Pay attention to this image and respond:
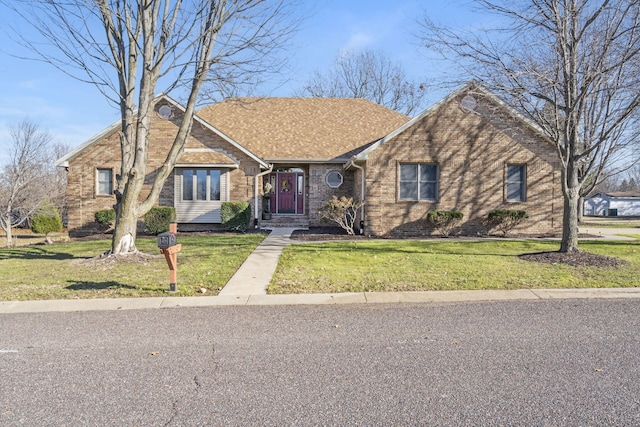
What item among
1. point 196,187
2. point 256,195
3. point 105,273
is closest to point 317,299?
point 105,273

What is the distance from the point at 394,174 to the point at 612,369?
38.8 ft

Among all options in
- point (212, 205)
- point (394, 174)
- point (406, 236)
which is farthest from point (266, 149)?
point (406, 236)

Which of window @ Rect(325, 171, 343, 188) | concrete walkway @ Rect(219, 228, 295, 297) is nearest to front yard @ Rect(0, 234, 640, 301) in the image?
concrete walkway @ Rect(219, 228, 295, 297)

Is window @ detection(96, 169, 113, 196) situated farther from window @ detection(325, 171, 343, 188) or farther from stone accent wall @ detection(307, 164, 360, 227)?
window @ detection(325, 171, 343, 188)

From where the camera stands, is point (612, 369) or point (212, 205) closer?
point (612, 369)

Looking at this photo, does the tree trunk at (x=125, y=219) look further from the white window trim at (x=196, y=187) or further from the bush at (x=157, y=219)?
the white window trim at (x=196, y=187)

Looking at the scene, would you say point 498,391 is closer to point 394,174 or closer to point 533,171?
point 394,174

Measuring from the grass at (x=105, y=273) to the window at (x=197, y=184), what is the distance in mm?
5122

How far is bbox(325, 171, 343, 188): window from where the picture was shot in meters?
18.7

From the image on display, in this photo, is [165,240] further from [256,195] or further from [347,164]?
[347,164]

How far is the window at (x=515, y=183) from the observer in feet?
52.0

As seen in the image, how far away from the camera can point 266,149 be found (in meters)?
19.0

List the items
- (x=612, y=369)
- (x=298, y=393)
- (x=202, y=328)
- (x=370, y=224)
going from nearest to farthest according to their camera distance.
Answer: (x=298, y=393)
(x=612, y=369)
(x=202, y=328)
(x=370, y=224)

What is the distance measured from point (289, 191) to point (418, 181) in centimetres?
645
